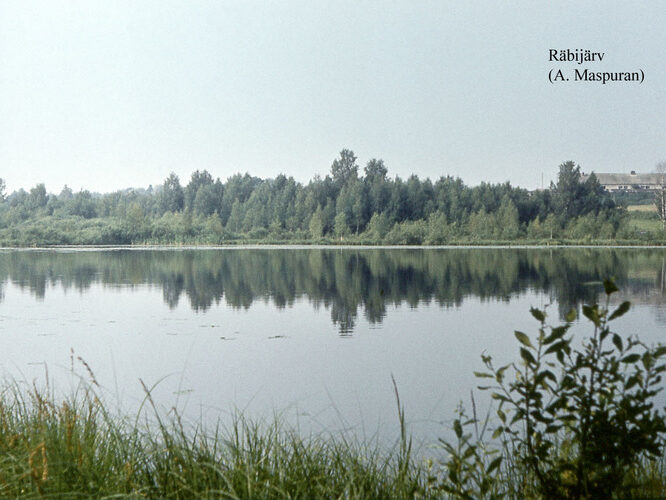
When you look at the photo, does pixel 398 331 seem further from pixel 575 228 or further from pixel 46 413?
pixel 575 228

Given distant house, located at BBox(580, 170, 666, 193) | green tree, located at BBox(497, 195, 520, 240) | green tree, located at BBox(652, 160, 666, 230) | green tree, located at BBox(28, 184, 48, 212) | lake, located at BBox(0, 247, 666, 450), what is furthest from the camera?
green tree, located at BBox(28, 184, 48, 212)

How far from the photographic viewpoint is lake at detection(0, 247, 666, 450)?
6480mm

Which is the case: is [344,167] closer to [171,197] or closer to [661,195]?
[171,197]

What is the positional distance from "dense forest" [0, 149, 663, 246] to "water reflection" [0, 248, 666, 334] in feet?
50.9

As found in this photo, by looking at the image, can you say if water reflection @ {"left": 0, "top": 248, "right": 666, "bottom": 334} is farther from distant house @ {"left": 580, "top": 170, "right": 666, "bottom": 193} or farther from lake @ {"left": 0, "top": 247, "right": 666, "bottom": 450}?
distant house @ {"left": 580, "top": 170, "right": 666, "bottom": 193}

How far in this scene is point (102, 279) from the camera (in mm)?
19703

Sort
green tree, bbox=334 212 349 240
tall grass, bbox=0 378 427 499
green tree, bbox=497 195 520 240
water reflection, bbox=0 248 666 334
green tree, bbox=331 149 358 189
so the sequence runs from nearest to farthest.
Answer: tall grass, bbox=0 378 427 499 < water reflection, bbox=0 248 666 334 < green tree, bbox=497 195 520 240 < green tree, bbox=334 212 349 240 < green tree, bbox=331 149 358 189

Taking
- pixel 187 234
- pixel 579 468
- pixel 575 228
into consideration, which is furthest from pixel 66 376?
pixel 187 234

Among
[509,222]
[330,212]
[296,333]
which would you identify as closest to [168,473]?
[296,333]

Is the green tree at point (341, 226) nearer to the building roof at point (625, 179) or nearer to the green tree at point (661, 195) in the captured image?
the building roof at point (625, 179)

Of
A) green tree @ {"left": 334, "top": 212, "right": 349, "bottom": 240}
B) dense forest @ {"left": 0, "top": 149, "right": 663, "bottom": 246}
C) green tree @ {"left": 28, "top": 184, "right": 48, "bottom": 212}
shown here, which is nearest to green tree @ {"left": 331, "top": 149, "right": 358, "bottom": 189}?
dense forest @ {"left": 0, "top": 149, "right": 663, "bottom": 246}

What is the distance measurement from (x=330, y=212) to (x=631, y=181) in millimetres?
17455

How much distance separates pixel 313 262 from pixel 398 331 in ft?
49.9

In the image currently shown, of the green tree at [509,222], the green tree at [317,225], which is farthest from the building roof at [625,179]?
the green tree at [317,225]
